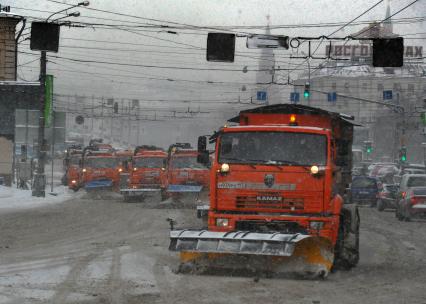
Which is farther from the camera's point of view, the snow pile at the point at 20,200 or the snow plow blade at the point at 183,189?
the snow pile at the point at 20,200

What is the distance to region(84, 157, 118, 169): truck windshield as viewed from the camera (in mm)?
43531

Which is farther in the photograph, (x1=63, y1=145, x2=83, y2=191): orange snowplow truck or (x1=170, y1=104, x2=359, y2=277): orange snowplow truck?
(x1=63, y1=145, x2=83, y2=191): orange snowplow truck

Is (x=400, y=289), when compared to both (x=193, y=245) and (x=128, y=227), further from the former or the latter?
(x=128, y=227)

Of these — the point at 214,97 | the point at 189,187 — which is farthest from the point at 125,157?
the point at 214,97

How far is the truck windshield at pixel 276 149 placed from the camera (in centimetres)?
1323

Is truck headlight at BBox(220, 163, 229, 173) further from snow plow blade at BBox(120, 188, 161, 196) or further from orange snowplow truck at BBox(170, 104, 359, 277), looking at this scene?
snow plow blade at BBox(120, 188, 161, 196)

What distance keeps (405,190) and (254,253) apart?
19196 mm

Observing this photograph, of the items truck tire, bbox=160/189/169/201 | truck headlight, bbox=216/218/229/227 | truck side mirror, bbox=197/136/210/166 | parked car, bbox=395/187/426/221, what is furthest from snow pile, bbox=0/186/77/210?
truck headlight, bbox=216/218/229/227

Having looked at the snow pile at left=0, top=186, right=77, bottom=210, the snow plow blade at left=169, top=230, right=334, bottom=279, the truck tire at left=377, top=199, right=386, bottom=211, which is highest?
the snow plow blade at left=169, top=230, right=334, bottom=279

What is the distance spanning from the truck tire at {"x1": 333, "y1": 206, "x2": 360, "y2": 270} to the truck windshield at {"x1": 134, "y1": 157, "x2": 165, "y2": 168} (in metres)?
23.3

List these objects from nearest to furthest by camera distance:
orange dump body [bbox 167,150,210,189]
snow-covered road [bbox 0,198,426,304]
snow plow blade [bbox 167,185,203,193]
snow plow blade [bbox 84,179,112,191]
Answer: snow-covered road [bbox 0,198,426,304] → snow plow blade [bbox 167,185,203,193] → orange dump body [bbox 167,150,210,189] → snow plow blade [bbox 84,179,112,191]

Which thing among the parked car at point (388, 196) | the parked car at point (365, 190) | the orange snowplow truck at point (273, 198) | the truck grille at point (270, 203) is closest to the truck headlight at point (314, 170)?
the orange snowplow truck at point (273, 198)

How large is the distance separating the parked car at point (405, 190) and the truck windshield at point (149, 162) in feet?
38.0

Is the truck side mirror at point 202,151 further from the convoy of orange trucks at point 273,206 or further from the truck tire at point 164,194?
the truck tire at point 164,194
